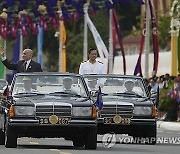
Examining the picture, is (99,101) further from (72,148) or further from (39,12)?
(39,12)

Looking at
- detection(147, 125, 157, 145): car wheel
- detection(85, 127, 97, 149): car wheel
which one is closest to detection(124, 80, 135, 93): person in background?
detection(147, 125, 157, 145): car wheel

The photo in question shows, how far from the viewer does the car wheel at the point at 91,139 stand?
2173cm

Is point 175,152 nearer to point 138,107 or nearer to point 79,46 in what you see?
point 138,107

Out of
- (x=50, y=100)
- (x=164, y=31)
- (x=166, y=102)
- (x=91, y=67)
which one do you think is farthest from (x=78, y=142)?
(x=164, y=31)

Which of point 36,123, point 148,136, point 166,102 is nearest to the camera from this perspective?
point 36,123

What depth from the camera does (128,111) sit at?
78.6 feet

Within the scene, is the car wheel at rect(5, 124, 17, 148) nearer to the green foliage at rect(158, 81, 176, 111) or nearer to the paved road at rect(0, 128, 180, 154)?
the paved road at rect(0, 128, 180, 154)

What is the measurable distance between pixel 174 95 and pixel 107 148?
1711 cm

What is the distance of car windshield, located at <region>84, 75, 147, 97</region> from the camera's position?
24.7 meters

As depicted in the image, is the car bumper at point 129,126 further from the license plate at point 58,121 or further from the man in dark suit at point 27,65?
the license plate at point 58,121

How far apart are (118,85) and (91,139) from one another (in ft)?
10.8

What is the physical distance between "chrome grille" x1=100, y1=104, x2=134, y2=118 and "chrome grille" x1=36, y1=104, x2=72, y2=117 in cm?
257

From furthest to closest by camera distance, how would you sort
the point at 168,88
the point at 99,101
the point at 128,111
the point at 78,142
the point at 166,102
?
1. the point at 168,88
2. the point at 166,102
3. the point at 128,111
4. the point at 78,142
5. the point at 99,101

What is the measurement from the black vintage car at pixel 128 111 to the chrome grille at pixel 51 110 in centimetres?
247
